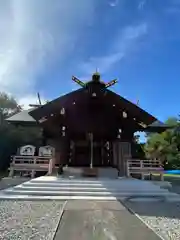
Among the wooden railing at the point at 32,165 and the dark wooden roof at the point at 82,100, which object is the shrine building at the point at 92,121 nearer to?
the dark wooden roof at the point at 82,100

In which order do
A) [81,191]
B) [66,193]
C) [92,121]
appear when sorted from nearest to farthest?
[66,193], [81,191], [92,121]

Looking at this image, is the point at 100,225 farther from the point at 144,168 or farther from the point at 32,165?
the point at 32,165

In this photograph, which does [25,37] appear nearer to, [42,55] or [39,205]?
[42,55]

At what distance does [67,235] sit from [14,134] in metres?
20.0

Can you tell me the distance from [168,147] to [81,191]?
89.8 ft

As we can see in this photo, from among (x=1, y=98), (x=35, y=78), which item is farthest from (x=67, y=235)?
(x=1, y=98)

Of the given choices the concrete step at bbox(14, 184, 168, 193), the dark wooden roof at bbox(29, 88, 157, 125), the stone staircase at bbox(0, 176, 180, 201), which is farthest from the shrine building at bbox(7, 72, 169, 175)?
the concrete step at bbox(14, 184, 168, 193)

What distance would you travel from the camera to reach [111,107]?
12188mm

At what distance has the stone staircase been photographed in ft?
22.8

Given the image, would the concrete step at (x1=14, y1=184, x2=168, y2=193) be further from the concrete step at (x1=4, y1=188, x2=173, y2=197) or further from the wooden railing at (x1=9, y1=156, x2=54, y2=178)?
the wooden railing at (x1=9, y1=156, x2=54, y2=178)

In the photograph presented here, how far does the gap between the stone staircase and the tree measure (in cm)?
2248

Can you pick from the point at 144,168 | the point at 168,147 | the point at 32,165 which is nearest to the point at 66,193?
the point at 32,165

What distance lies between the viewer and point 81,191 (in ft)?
24.6

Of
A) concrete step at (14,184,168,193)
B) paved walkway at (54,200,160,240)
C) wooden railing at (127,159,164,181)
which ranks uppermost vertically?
wooden railing at (127,159,164,181)
